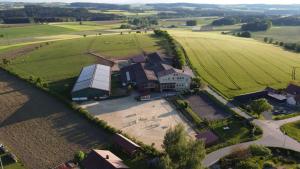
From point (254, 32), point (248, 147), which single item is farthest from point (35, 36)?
point (248, 147)

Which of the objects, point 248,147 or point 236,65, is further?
point 236,65

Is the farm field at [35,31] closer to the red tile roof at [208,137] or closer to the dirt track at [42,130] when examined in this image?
the dirt track at [42,130]

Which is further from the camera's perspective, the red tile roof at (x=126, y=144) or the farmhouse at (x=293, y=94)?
the farmhouse at (x=293, y=94)

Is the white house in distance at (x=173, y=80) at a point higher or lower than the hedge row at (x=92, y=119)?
higher

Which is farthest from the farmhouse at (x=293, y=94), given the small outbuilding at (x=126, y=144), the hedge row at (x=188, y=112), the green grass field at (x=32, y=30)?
the green grass field at (x=32, y=30)

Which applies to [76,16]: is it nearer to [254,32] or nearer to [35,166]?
[254,32]

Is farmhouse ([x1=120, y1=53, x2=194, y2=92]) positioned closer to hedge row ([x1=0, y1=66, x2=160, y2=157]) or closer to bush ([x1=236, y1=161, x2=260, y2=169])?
hedge row ([x1=0, y1=66, x2=160, y2=157])

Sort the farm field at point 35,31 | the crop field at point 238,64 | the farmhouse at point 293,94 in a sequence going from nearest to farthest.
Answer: the farmhouse at point 293,94 → the crop field at point 238,64 → the farm field at point 35,31
